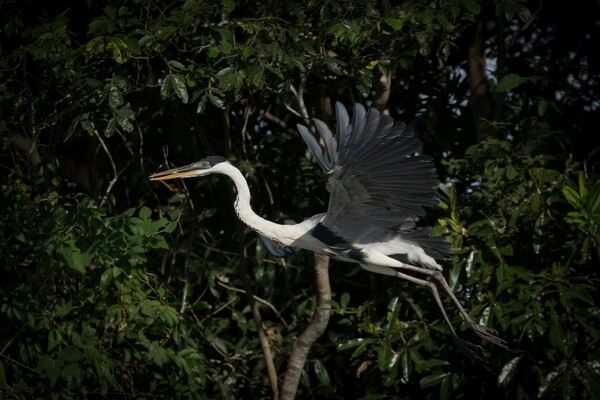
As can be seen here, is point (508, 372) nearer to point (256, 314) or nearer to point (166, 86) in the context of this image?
point (256, 314)

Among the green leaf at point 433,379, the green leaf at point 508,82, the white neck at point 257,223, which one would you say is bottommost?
the green leaf at point 433,379

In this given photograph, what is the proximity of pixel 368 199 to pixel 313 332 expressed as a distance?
5.33 feet

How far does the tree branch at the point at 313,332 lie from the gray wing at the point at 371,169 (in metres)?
1.23

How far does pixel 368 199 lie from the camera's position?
4.20 metres

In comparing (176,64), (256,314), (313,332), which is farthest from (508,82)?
(256,314)

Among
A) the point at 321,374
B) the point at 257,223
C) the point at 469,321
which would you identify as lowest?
the point at 321,374

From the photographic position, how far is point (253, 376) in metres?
6.06

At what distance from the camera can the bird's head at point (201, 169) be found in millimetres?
4641

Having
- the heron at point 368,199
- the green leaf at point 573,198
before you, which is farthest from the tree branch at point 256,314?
the green leaf at point 573,198

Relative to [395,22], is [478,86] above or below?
below

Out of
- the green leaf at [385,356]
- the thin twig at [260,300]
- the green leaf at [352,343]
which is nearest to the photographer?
the green leaf at [385,356]

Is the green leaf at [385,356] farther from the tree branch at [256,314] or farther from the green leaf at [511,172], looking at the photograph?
the green leaf at [511,172]

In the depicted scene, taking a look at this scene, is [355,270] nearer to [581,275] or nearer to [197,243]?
[197,243]

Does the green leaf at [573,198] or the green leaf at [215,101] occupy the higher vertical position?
the green leaf at [215,101]
